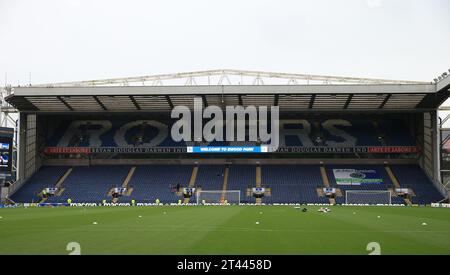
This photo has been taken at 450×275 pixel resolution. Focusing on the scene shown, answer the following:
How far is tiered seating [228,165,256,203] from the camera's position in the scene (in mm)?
57469

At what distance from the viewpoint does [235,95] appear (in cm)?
5472

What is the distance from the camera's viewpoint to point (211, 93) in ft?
177

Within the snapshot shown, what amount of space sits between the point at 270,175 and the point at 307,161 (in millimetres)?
6245

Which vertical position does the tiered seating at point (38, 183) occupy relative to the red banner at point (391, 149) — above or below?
below

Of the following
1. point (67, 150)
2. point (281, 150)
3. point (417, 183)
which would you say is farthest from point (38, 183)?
point (417, 183)

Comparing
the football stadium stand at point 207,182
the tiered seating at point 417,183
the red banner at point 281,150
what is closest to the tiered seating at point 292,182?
the football stadium stand at point 207,182

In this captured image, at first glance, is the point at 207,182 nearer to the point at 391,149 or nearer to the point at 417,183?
the point at 391,149

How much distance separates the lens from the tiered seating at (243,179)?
189 ft

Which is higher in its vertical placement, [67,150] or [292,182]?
[67,150]

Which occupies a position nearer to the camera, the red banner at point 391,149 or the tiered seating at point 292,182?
the tiered seating at point 292,182

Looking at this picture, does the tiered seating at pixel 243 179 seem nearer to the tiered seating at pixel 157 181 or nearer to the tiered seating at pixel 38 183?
the tiered seating at pixel 157 181

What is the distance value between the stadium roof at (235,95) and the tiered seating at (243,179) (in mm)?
9004

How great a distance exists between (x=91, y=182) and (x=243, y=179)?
17977mm
